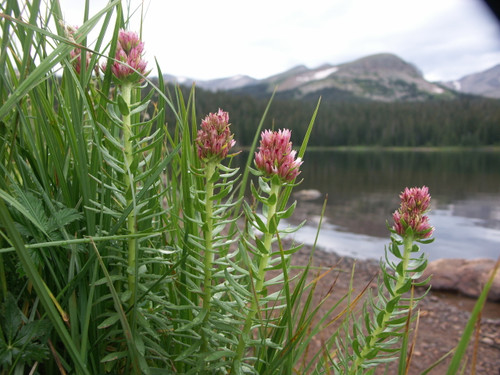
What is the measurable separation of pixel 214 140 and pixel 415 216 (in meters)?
0.80

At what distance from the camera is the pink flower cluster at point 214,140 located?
3.69ft

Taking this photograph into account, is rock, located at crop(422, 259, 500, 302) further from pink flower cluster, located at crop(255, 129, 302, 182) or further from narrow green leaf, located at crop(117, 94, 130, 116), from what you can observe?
narrow green leaf, located at crop(117, 94, 130, 116)

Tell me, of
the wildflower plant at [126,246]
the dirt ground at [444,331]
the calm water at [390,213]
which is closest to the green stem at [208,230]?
the wildflower plant at [126,246]

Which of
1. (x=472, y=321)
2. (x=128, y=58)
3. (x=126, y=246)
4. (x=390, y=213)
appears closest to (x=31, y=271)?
(x=126, y=246)

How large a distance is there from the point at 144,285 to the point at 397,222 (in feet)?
3.10

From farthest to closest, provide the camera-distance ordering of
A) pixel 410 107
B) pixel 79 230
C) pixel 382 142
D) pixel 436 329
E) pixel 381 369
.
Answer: pixel 410 107 → pixel 382 142 → pixel 436 329 → pixel 381 369 → pixel 79 230

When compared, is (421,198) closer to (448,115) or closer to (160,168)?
(160,168)

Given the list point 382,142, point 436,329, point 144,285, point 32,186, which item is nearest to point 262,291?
point 144,285

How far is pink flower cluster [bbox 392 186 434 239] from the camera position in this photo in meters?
1.38

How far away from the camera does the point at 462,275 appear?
45.0 feet

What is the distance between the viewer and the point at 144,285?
3.83 feet

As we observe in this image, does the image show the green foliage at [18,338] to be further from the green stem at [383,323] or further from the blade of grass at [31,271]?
the green stem at [383,323]

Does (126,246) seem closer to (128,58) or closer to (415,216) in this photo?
(128,58)

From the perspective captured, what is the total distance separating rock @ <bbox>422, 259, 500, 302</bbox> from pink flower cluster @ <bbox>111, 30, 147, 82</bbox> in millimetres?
13848
